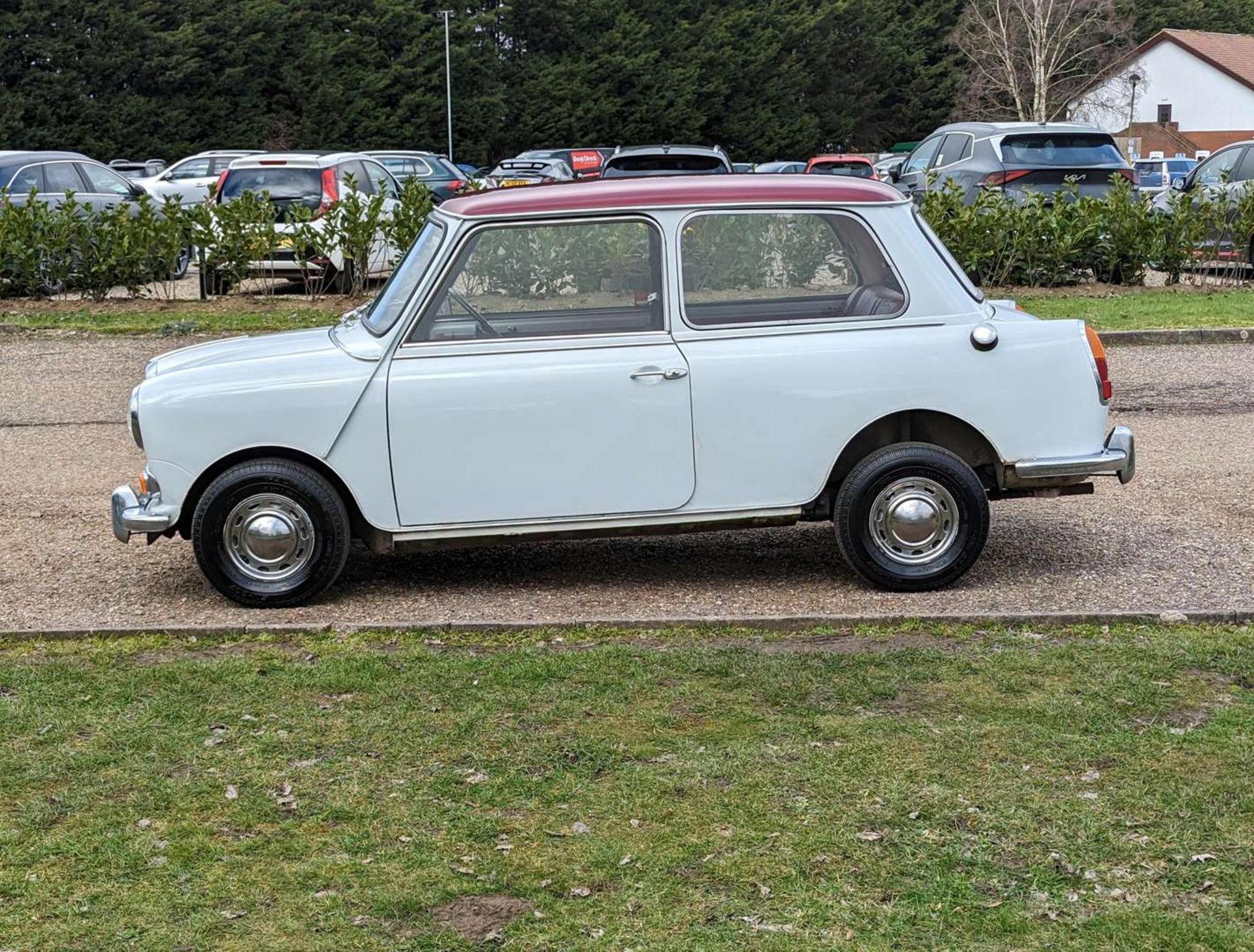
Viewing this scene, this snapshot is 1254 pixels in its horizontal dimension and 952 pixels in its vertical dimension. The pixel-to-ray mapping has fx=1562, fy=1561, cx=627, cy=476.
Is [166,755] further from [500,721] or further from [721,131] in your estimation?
[721,131]

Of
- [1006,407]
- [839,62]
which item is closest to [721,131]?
[839,62]

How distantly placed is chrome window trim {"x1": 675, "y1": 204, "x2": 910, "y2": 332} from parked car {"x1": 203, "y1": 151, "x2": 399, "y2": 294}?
10.4 m

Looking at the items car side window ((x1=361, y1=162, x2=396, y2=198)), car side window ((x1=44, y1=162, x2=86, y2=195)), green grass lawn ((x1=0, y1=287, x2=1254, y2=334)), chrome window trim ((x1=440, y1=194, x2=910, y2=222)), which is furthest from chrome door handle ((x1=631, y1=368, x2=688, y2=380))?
car side window ((x1=44, y1=162, x2=86, y2=195))

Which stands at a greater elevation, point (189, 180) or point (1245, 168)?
point (189, 180)

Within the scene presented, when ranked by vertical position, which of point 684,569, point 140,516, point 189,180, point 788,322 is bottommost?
point 684,569

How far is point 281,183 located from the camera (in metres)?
18.8

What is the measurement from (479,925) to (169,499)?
3.20 m

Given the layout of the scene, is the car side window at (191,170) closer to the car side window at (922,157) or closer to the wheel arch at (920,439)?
the car side window at (922,157)

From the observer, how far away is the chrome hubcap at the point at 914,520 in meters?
6.54

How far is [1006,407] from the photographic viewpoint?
21.3ft

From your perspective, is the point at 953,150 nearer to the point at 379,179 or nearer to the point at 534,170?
the point at 379,179

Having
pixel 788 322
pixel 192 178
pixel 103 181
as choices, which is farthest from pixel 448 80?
pixel 788 322

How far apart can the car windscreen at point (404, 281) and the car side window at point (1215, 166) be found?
14449 mm

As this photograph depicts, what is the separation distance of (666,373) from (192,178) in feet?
83.0
